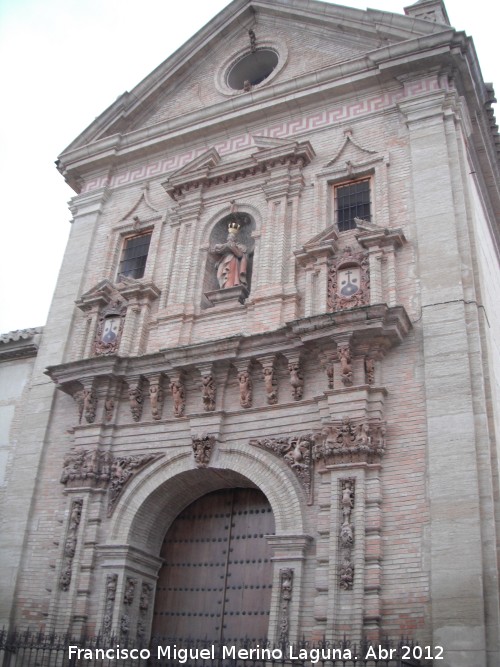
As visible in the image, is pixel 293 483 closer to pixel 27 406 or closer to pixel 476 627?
pixel 476 627

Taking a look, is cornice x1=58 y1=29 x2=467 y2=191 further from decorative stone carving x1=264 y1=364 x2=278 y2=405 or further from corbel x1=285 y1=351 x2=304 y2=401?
decorative stone carving x1=264 y1=364 x2=278 y2=405

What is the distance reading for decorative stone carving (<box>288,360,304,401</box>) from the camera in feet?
36.9

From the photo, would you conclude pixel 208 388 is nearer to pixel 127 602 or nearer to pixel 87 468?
pixel 87 468

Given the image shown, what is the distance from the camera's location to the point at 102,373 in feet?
41.7

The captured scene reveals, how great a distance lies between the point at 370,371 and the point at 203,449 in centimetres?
272

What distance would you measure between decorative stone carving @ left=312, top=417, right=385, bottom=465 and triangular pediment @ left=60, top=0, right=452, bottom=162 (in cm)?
617

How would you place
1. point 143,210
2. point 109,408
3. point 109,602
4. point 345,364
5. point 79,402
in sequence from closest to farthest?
1. point 345,364
2. point 109,602
3. point 109,408
4. point 79,402
5. point 143,210

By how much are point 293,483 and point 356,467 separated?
1.04 m

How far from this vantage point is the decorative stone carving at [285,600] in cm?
980

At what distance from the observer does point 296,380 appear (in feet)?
36.9

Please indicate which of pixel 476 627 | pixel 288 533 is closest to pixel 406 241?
pixel 288 533

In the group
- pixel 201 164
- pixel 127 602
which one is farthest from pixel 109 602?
pixel 201 164

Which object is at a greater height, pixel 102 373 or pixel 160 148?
pixel 160 148

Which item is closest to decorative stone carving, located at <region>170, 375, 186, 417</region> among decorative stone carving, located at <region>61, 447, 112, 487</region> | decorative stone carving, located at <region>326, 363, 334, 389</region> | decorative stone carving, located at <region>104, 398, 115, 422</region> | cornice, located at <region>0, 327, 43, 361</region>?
decorative stone carving, located at <region>104, 398, 115, 422</region>
